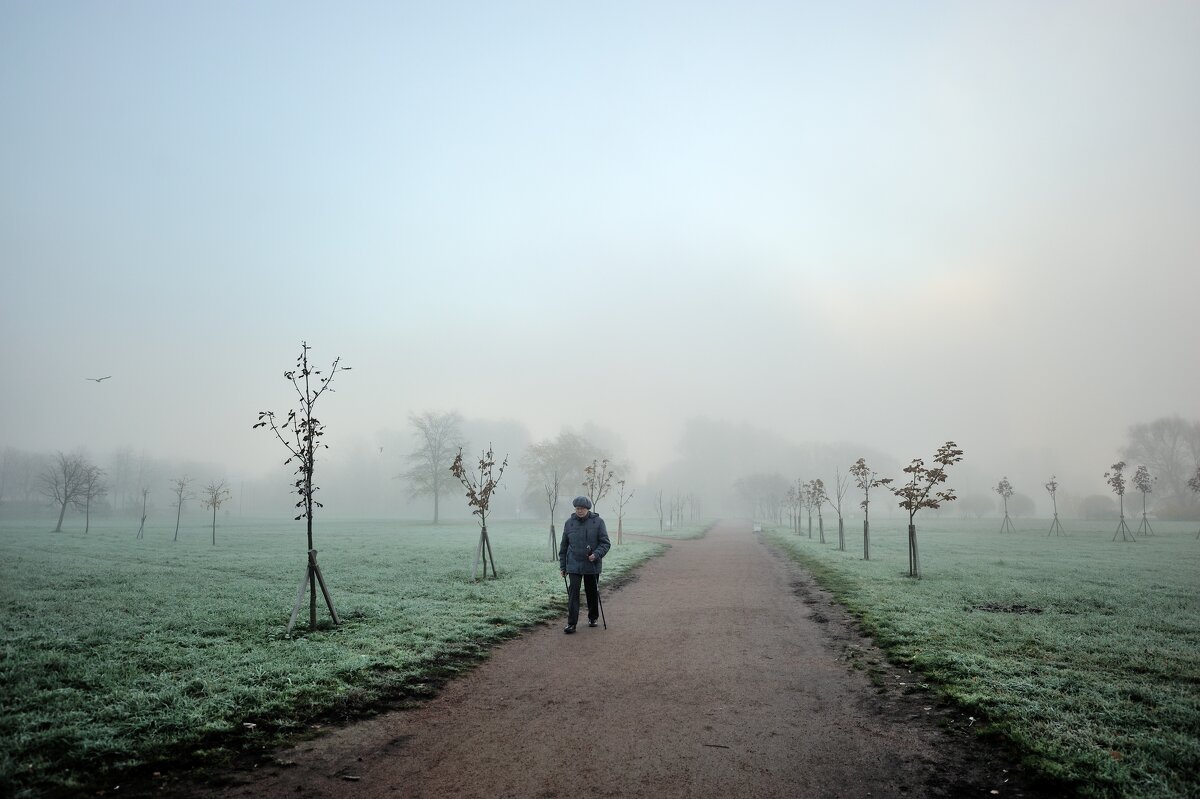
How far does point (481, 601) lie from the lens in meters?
14.4

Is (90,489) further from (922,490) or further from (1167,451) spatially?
(1167,451)

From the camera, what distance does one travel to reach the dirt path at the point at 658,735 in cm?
507

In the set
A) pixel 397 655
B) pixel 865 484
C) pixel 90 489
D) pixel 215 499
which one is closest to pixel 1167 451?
pixel 865 484

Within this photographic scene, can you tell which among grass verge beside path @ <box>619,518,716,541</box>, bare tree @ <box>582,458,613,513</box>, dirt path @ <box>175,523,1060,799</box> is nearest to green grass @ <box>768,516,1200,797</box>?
dirt path @ <box>175,523,1060,799</box>

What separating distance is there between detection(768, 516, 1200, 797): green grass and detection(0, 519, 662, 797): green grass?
286 inches

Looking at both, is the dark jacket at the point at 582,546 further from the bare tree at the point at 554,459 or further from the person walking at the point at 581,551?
the bare tree at the point at 554,459

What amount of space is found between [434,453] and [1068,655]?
7293cm

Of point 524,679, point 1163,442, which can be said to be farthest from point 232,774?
point 1163,442

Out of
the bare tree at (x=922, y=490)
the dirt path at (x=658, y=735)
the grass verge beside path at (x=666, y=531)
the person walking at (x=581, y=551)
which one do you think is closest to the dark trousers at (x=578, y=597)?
the person walking at (x=581, y=551)

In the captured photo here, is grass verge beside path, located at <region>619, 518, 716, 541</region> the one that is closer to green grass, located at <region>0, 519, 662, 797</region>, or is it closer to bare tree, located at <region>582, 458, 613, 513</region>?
bare tree, located at <region>582, 458, 613, 513</region>

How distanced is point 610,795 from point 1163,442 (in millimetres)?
117599

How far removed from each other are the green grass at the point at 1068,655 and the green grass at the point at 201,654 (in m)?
7.26

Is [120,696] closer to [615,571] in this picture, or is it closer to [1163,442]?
[615,571]

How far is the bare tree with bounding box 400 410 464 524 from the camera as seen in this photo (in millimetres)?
74375
